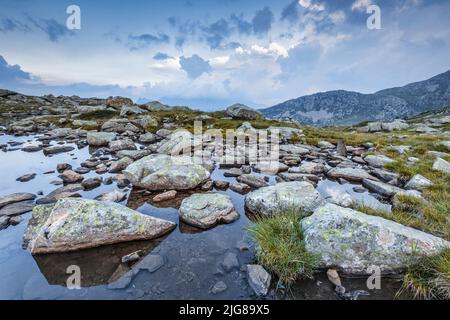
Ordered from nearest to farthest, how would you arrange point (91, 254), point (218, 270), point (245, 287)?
point (245, 287) < point (218, 270) < point (91, 254)

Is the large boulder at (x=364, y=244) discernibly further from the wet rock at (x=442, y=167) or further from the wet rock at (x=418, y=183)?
the wet rock at (x=442, y=167)

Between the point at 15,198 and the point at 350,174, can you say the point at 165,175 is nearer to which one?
the point at 15,198

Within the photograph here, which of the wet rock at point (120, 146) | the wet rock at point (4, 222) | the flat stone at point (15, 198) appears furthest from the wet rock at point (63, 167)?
the wet rock at point (4, 222)

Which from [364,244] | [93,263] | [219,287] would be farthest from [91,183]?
[364,244]

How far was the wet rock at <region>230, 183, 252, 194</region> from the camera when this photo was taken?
8849mm

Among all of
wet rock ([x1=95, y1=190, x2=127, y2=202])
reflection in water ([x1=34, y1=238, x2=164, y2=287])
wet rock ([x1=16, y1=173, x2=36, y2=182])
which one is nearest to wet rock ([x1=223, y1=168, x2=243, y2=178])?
wet rock ([x1=95, y1=190, x2=127, y2=202])

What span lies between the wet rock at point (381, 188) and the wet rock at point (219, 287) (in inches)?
288

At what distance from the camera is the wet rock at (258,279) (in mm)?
4125

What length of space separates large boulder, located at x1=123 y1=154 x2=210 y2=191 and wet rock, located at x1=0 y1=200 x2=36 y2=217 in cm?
312
